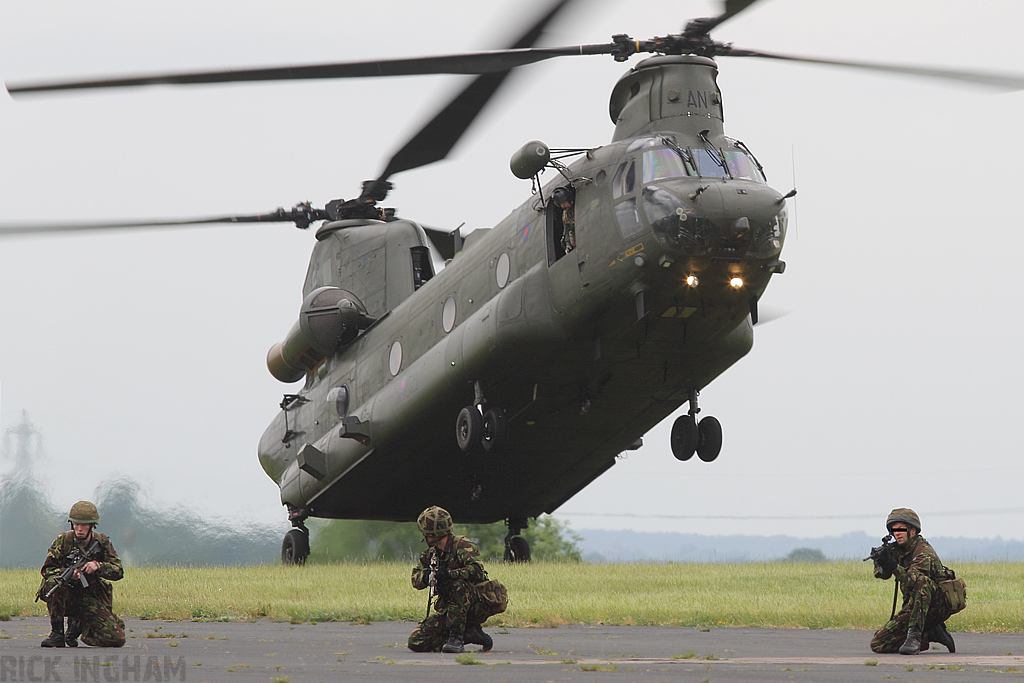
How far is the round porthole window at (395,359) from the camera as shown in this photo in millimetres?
23094

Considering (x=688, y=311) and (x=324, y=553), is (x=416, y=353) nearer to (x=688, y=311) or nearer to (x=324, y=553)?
(x=688, y=311)

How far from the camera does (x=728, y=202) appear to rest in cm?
1667

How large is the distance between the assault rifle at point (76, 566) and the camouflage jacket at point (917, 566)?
723cm

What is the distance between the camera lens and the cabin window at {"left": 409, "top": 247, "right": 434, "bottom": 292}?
2632cm

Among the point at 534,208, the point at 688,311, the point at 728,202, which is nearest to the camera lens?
the point at 728,202

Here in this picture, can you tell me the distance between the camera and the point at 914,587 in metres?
11.0

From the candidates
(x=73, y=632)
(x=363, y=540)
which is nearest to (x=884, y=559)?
(x=73, y=632)

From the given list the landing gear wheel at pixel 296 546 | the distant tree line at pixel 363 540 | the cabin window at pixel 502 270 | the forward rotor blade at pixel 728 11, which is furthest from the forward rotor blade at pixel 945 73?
the distant tree line at pixel 363 540

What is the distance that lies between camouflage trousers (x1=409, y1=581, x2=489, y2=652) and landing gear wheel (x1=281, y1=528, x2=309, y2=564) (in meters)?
17.6

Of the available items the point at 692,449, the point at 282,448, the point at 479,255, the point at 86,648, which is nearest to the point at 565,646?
the point at 86,648

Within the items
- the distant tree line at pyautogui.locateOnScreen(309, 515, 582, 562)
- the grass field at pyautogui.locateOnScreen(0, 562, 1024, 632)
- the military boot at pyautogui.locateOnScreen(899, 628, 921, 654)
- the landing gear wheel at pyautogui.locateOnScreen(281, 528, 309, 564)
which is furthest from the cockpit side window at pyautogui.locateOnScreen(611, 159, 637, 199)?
the distant tree line at pyautogui.locateOnScreen(309, 515, 582, 562)

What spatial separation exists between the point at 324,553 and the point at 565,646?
23100mm

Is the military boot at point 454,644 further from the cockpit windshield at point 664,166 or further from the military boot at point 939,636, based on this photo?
the cockpit windshield at point 664,166

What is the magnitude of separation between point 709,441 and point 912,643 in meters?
9.26
